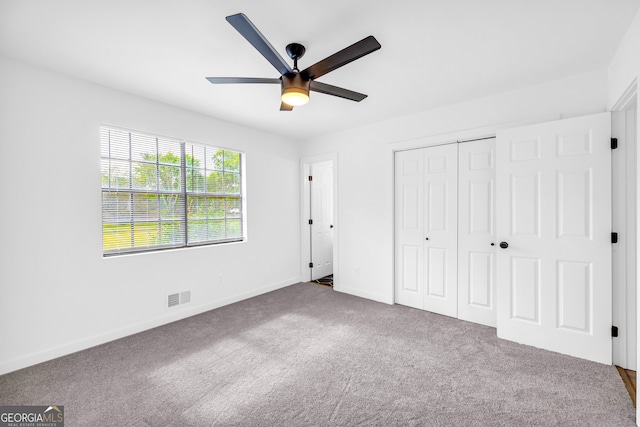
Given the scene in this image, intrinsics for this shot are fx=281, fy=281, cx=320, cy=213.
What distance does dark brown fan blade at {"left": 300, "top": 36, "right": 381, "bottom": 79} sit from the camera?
1556mm

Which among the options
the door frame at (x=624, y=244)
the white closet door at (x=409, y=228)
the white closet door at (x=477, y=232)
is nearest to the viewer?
the door frame at (x=624, y=244)

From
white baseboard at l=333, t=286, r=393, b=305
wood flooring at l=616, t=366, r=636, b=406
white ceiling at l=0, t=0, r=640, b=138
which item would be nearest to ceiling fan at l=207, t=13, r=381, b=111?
white ceiling at l=0, t=0, r=640, b=138

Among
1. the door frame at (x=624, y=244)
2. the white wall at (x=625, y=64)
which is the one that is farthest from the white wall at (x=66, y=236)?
the door frame at (x=624, y=244)

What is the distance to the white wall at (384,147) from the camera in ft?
8.64

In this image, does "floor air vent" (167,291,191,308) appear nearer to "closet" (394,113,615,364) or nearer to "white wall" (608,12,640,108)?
"closet" (394,113,615,364)

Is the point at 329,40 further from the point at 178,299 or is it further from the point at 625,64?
the point at 178,299

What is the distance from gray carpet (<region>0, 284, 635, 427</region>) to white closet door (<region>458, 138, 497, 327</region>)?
0.80ft

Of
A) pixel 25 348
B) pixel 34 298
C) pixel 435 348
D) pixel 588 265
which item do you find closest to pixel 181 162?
pixel 34 298

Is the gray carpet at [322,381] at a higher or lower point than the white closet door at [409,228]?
lower

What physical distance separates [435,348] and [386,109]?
2.67 meters

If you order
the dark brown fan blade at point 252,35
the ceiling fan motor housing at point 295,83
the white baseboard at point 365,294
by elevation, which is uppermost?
the dark brown fan blade at point 252,35

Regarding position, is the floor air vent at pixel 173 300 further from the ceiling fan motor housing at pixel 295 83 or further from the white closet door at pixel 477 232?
the white closet door at pixel 477 232

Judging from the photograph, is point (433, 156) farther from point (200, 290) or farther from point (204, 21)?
point (200, 290)

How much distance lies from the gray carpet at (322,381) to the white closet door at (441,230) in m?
0.42
